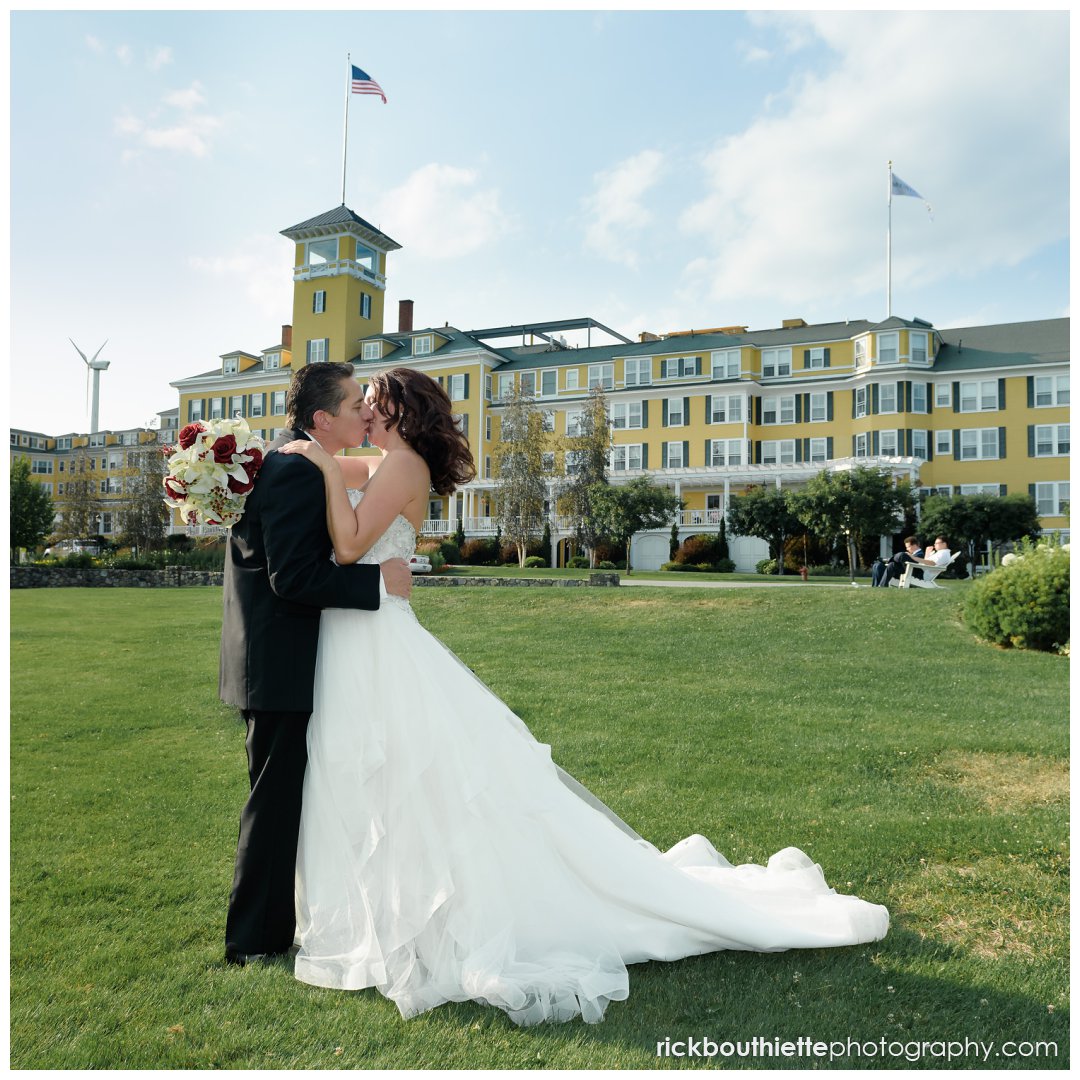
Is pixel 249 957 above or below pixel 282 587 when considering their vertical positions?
below

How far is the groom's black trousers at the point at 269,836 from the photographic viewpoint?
13.4ft

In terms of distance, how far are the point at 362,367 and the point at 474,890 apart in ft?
185

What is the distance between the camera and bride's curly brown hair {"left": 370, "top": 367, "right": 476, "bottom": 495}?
4.20 metres

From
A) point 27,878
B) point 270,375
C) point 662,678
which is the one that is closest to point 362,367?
point 270,375

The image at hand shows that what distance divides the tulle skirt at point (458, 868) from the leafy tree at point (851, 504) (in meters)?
33.0

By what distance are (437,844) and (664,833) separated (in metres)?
2.57

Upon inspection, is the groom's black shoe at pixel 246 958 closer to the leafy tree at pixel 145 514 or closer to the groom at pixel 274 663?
the groom at pixel 274 663

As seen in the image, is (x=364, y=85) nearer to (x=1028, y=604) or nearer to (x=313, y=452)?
(x=1028, y=604)

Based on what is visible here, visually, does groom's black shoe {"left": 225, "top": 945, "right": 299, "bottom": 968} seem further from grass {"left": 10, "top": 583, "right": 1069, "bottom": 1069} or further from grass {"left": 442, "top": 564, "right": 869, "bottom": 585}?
grass {"left": 442, "top": 564, "right": 869, "bottom": 585}

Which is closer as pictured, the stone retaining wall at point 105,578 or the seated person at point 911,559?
the seated person at point 911,559

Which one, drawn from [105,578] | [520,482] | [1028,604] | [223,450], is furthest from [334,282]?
[223,450]

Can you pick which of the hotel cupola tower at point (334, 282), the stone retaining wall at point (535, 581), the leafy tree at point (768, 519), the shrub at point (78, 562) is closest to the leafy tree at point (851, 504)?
the leafy tree at point (768, 519)

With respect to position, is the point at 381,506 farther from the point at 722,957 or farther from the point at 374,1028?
the point at 722,957

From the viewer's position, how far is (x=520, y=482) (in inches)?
1422
